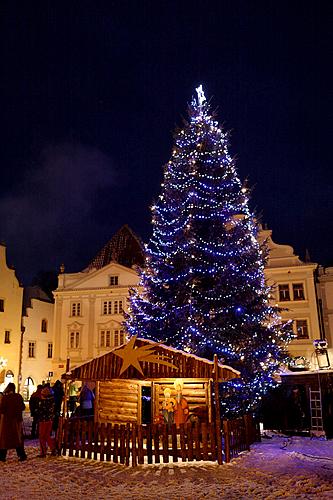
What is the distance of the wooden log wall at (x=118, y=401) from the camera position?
1675 centimetres

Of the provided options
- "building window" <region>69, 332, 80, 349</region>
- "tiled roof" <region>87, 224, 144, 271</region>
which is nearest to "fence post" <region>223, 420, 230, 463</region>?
"building window" <region>69, 332, 80, 349</region>

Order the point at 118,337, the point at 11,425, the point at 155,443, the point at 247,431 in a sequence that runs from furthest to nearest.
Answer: the point at 118,337, the point at 247,431, the point at 11,425, the point at 155,443

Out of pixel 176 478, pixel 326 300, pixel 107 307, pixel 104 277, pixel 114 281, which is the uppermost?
pixel 104 277

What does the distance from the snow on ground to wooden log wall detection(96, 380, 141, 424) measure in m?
3.52

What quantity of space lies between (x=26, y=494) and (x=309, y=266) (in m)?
27.4

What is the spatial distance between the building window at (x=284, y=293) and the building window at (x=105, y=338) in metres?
13.4

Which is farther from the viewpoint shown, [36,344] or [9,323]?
[36,344]

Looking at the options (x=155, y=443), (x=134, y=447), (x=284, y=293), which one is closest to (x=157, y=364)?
(x=155, y=443)

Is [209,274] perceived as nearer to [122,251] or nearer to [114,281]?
[114,281]

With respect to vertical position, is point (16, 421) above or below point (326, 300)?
below

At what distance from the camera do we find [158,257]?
19.6 m

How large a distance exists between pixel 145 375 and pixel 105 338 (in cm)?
2507

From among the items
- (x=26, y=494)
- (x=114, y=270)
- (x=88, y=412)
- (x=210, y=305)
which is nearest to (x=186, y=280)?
(x=210, y=305)

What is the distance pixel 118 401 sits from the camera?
1714 cm
